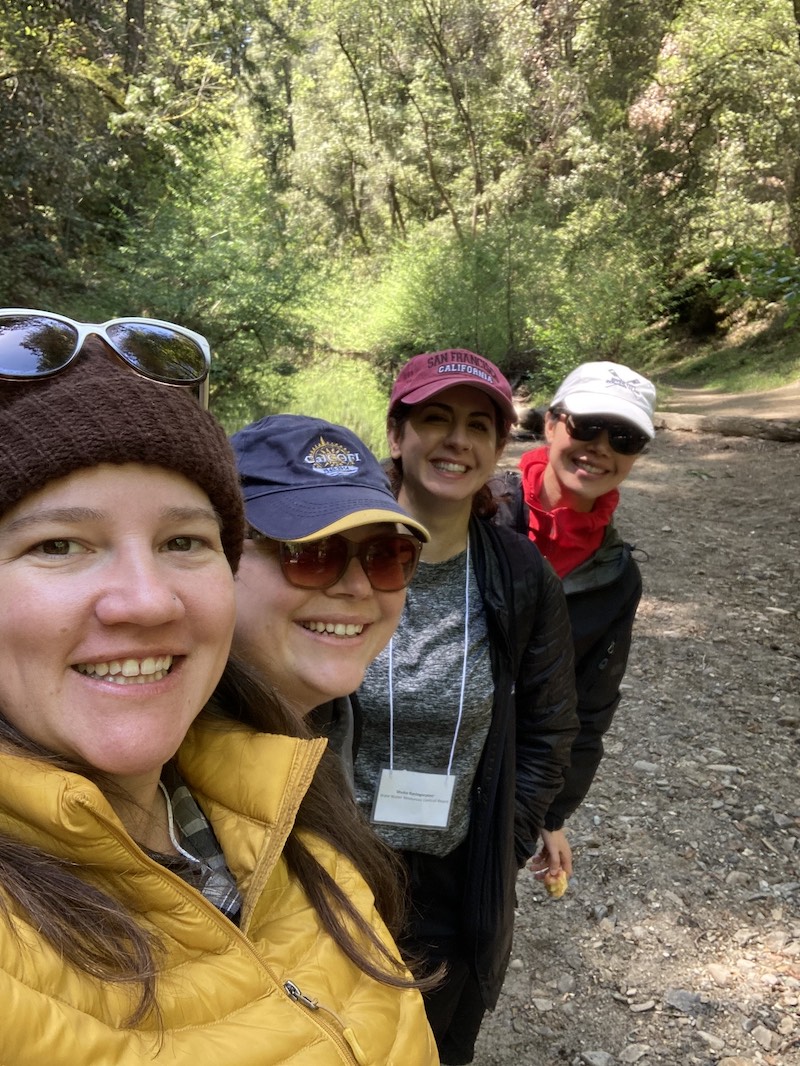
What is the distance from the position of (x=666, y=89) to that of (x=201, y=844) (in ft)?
77.1

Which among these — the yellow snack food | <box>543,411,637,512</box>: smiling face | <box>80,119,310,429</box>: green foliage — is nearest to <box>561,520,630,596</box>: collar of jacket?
<box>543,411,637,512</box>: smiling face

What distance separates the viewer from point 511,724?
71.9 inches

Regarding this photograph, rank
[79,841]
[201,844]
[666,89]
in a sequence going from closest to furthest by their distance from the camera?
[79,841], [201,844], [666,89]

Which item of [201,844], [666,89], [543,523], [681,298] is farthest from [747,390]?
[201,844]

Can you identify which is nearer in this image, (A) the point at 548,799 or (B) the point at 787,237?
(A) the point at 548,799

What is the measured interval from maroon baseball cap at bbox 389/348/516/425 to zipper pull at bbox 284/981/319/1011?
1.30 meters

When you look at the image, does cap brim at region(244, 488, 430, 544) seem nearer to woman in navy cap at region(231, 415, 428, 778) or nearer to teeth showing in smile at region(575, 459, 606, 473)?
woman in navy cap at region(231, 415, 428, 778)

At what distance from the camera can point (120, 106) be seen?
13078mm

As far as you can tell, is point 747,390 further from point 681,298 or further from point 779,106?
point 779,106

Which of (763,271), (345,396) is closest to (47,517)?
(763,271)

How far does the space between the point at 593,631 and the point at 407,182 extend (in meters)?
25.6

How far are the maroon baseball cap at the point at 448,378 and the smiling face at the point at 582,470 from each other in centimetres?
38

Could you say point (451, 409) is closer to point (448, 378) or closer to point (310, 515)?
point (448, 378)

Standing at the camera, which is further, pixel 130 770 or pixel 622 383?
pixel 622 383
